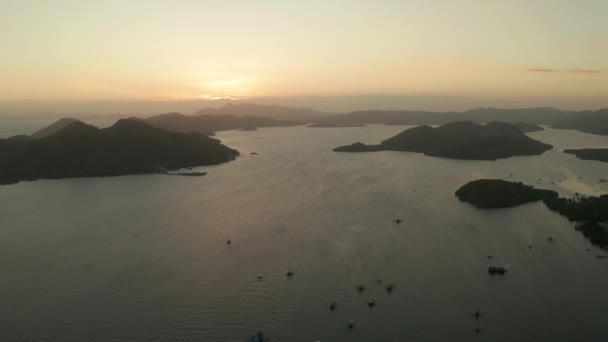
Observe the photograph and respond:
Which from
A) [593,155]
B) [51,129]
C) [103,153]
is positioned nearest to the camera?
[103,153]

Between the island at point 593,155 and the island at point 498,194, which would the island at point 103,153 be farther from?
the island at point 593,155

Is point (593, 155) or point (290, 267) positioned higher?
point (593, 155)

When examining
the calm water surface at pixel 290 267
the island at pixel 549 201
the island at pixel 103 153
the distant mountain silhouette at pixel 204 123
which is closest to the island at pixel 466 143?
the calm water surface at pixel 290 267

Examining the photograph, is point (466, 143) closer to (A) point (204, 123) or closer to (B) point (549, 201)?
(B) point (549, 201)

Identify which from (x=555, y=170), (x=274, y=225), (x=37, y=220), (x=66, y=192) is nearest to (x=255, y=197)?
(x=274, y=225)

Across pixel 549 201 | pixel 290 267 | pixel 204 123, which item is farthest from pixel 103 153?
pixel 204 123

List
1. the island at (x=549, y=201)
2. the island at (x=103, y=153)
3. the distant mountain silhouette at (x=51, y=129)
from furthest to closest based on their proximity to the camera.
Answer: the distant mountain silhouette at (x=51, y=129), the island at (x=103, y=153), the island at (x=549, y=201)
